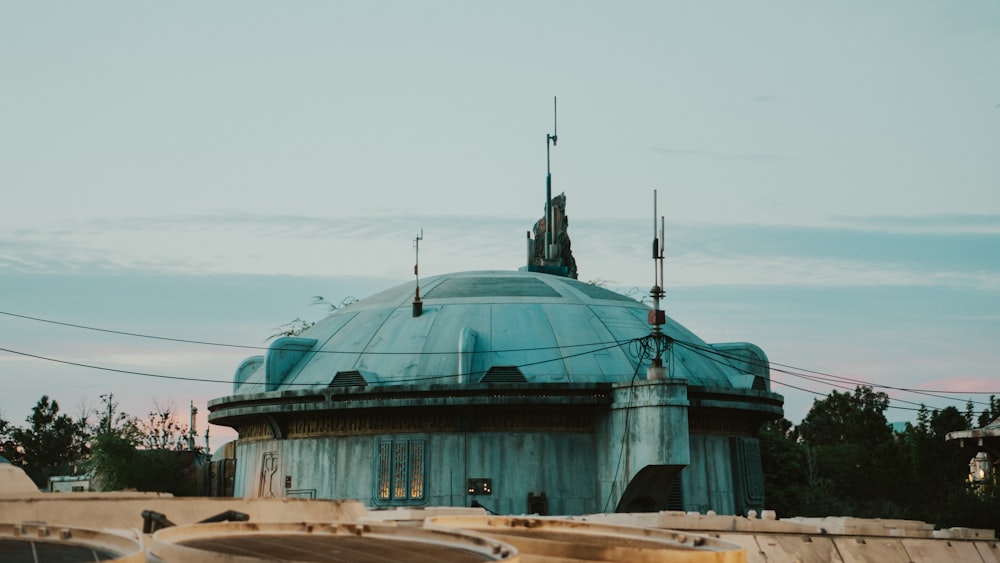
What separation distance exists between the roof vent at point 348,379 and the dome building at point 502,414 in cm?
5

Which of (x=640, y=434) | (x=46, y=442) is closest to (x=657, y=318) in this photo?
(x=640, y=434)

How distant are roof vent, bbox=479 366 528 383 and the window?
337 cm

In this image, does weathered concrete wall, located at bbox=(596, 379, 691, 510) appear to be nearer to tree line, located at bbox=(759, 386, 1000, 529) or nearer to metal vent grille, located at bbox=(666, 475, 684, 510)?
metal vent grille, located at bbox=(666, 475, 684, 510)

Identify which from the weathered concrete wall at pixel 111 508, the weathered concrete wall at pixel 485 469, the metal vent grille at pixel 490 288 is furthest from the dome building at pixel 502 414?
the weathered concrete wall at pixel 111 508

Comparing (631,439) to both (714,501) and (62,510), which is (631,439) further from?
(62,510)

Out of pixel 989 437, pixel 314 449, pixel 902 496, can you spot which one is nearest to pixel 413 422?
pixel 314 449

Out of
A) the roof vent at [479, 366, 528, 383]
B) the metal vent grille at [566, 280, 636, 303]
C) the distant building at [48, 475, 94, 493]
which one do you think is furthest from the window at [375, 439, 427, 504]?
the distant building at [48, 475, 94, 493]

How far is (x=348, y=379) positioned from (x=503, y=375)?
5775 millimetres

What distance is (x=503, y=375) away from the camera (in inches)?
1812

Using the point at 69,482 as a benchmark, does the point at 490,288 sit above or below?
above

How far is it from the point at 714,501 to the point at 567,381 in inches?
287

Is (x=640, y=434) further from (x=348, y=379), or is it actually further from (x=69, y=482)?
(x=69, y=482)

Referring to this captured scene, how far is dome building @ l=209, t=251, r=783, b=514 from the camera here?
44219mm

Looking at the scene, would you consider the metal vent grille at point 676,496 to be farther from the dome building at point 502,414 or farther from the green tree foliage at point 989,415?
the green tree foliage at point 989,415
